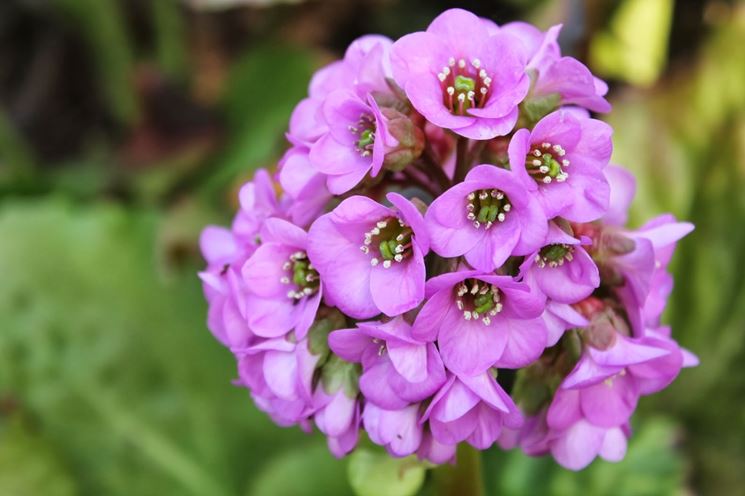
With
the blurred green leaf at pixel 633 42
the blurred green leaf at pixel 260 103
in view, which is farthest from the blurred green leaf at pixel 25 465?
the blurred green leaf at pixel 633 42

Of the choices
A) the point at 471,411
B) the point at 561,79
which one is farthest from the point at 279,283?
the point at 561,79

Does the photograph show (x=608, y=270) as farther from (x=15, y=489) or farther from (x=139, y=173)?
(x=139, y=173)

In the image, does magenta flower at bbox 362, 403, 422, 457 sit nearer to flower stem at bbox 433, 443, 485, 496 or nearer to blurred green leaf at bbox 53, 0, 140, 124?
flower stem at bbox 433, 443, 485, 496

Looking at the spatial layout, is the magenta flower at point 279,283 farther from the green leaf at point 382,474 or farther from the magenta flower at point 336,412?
the green leaf at point 382,474

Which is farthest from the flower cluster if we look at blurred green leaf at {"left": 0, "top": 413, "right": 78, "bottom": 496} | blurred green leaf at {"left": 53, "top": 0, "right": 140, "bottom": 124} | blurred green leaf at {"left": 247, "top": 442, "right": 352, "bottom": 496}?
blurred green leaf at {"left": 53, "top": 0, "right": 140, "bottom": 124}

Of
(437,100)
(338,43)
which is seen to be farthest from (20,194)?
(437,100)
